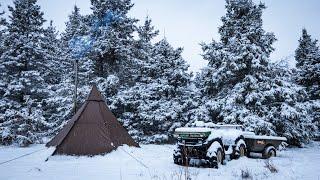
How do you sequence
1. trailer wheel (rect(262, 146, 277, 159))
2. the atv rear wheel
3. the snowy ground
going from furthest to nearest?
trailer wheel (rect(262, 146, 277, 159)) → the atv rear wheel → the snowy ground

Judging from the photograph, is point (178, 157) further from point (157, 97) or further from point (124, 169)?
point (157, 97)

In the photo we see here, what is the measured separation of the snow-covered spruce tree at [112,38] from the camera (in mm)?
24125

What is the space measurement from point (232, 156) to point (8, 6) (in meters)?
20.8

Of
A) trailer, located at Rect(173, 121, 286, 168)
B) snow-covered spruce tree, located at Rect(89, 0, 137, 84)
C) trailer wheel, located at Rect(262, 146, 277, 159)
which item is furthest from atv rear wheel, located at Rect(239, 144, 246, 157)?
snow-covered spruce tree, located at Rect(89, 0, 137, 84)

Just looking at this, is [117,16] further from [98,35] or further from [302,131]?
[302,131]

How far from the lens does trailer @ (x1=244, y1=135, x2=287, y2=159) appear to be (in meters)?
14.6

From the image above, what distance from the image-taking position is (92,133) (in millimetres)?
15367

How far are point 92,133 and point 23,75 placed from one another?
10184 millimetres

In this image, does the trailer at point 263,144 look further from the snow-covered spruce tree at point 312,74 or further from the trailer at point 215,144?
the snow-covered spruce tree at point 312,74

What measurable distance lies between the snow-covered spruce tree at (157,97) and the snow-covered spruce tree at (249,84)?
2.65m

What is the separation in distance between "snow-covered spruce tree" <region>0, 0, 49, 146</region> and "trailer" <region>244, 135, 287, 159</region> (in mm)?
14545

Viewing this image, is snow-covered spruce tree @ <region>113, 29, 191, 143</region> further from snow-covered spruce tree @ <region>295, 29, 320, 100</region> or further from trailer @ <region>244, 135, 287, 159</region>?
snow-covered spruce tree @ <region>295, 29, 320, 100</region>

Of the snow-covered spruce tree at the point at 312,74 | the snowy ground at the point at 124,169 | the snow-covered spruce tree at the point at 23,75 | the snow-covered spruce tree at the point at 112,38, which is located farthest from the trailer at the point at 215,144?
the snow-covered spruce tree at the point at 312,74

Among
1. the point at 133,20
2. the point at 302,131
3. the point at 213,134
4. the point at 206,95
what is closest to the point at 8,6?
the point at 133,20
